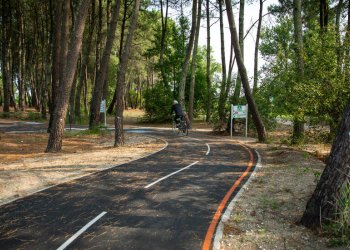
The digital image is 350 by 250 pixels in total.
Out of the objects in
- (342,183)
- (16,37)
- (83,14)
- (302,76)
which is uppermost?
(16,37)

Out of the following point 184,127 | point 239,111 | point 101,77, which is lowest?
point 184,127

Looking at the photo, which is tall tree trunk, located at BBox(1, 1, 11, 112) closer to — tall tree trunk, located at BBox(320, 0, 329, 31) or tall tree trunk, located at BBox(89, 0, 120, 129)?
tall tree trunk, located at BBox(89, 0, 120, 129)

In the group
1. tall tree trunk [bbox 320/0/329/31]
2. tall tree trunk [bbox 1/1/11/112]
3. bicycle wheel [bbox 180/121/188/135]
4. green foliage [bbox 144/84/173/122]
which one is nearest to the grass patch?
bicycle wheel [bbox 180/121/188/135]

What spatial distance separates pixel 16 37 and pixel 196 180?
41518mm

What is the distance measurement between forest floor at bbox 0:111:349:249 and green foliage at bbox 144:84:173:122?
15414 mm

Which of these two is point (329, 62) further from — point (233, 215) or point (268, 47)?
point (268, 47)

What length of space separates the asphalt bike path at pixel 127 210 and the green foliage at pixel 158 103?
2361 cm

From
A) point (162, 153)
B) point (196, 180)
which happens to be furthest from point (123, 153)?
point (196, 180)

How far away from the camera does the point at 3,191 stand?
9.20m

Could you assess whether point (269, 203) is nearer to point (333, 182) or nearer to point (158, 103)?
point (333, 182)

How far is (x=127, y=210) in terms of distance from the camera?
7.57 metres

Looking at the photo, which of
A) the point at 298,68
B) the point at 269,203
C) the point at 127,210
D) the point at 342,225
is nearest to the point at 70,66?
the point at 127,210

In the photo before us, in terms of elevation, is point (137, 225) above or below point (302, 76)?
below

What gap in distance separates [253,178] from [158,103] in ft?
84.9
